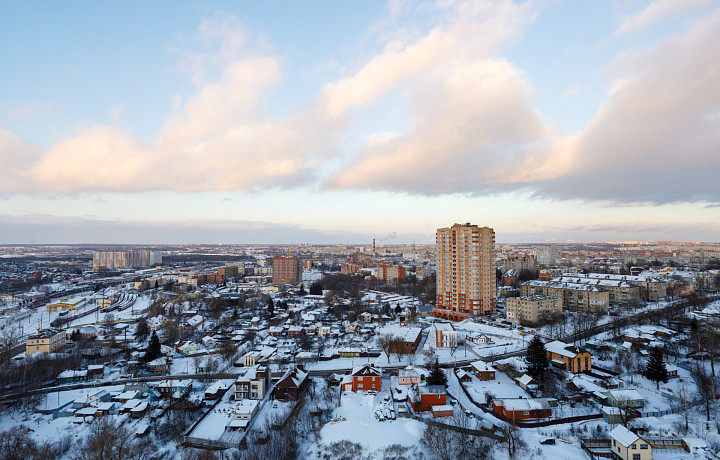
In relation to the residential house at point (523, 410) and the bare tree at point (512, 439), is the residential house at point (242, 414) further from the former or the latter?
the residential house at point (523, 410)

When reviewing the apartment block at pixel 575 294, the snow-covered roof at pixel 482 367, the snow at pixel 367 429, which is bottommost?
the snow at pixel 367 429

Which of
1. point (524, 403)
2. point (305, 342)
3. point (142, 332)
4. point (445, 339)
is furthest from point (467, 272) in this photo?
point (142, 332)

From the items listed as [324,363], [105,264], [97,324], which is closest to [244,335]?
[324,363]

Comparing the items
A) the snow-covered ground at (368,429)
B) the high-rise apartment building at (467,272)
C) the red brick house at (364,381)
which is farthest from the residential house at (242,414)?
the high-rise apartment building at (467,272)

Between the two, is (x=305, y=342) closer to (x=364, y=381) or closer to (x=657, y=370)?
(x=364, y=381)

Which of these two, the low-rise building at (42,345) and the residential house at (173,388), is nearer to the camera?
the residential house at (173,388)

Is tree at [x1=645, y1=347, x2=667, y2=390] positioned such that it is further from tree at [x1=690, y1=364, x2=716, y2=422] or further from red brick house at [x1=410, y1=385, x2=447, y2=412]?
red brick house at [x1=410, y1=385, x2=447, y2=412]
